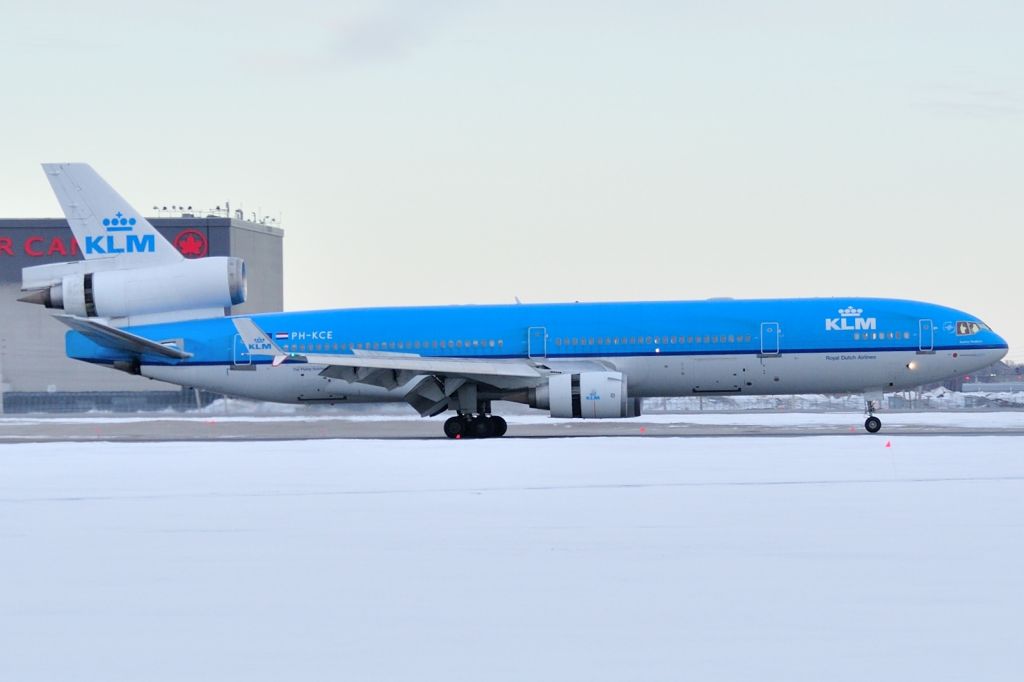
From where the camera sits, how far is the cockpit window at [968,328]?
110 ft

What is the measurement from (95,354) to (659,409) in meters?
27.6

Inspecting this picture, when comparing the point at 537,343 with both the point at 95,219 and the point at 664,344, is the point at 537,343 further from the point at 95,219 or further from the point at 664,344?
the point at 95,219

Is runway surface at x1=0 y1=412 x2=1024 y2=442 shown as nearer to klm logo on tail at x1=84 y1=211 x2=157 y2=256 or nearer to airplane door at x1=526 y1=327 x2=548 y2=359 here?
airplane door at x1=526 y1=327 x2=548 y2=359

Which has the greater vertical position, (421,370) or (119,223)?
(119,223)

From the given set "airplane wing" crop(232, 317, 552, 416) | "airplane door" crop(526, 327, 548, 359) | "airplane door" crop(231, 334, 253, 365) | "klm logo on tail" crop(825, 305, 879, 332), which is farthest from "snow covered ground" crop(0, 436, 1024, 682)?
"airplane door" crop(231, 334, 253, 365)

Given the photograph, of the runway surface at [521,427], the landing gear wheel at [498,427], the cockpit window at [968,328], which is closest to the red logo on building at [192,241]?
the runway surface at [521,427]

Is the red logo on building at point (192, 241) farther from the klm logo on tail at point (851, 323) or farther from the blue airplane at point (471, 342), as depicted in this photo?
the klm logo on tail at point (851, 323)

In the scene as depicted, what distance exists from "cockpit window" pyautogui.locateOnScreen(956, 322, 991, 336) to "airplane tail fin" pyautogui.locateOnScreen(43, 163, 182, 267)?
21220 mm

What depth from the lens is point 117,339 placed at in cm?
3422

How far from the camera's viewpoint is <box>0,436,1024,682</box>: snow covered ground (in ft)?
26.0

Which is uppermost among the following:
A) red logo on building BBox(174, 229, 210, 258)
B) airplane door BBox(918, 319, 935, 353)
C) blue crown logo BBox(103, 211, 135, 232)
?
red logo on building BBox(174, 229, 210, 258)

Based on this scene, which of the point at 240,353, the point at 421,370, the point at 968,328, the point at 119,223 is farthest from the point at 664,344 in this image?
the point at 119,223

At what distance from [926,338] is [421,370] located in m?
13.1

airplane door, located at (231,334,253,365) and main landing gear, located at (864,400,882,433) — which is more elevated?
airplane door, located at (231,334,253,365)
